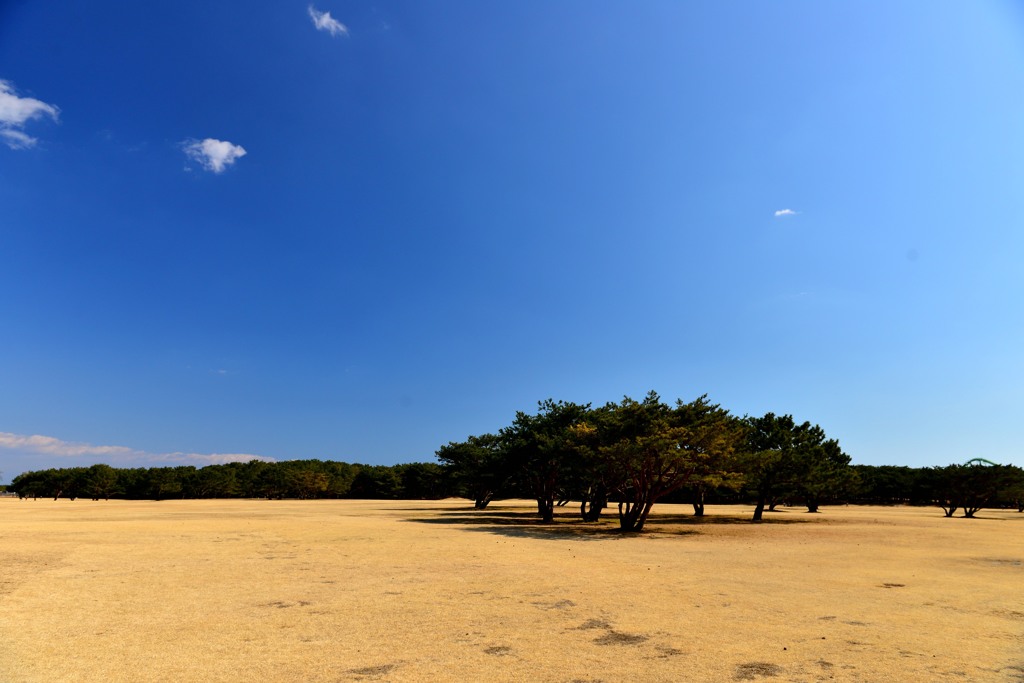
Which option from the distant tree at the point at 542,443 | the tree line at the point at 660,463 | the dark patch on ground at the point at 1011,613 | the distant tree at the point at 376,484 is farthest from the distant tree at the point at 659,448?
the distant tree at the point at 376,484

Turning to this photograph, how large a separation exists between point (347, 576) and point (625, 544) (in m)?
15.4

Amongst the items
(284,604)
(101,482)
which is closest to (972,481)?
(284,604)

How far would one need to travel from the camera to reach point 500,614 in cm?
1195

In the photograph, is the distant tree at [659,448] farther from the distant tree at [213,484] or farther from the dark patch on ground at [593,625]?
the distant tree at [213,484]

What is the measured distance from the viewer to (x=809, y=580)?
16.5 meters

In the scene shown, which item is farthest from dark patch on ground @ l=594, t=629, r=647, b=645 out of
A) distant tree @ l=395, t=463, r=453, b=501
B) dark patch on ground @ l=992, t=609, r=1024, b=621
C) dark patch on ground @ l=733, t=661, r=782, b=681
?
distant tree @ l=395, t=463, r=453, b=501

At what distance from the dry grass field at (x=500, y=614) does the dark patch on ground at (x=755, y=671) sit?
0.05 meters

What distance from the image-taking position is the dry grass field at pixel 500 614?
8406 mm

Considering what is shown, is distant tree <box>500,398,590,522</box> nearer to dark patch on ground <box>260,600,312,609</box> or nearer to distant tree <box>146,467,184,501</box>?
dark patch on ground <box>260,600,312,609</box>

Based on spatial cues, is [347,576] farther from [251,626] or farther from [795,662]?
[795,662]

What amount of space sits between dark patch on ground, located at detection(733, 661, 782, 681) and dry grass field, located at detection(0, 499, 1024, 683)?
1.9 inches

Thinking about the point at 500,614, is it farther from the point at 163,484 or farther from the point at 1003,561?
the point at 163,484

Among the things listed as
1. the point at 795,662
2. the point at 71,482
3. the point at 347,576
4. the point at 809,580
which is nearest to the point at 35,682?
the point at 347,576

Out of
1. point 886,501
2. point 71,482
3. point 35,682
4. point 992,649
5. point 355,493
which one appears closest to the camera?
point 35,682
